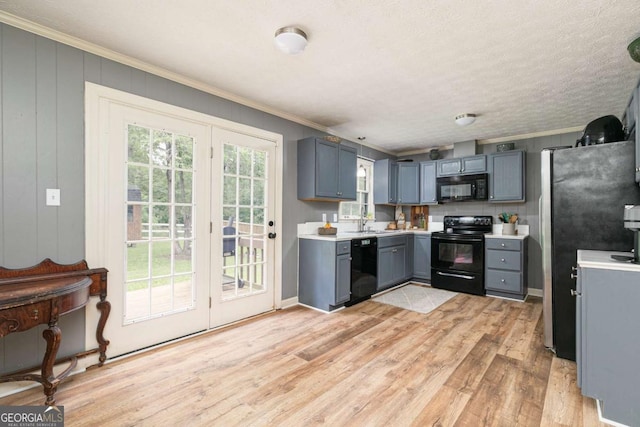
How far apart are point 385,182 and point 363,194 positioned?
1.48 feet

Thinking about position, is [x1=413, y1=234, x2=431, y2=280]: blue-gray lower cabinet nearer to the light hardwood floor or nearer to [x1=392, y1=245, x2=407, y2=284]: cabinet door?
[x1=392, y1=245, x2=407, y2=284]: cabinet door

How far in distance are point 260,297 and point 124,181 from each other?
6.15 feet

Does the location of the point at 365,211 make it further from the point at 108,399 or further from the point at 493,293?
the point at 108,399

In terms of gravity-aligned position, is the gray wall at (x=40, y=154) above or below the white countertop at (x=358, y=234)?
above

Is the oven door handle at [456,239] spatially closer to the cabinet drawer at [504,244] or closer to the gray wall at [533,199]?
the cabinet drawer at [504,244]

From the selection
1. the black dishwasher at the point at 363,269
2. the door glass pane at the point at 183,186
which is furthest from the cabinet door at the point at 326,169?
the door glass pane at the point at 183,186

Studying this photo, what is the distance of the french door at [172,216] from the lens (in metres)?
2.38

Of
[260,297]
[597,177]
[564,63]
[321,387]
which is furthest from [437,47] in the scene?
[260,297]

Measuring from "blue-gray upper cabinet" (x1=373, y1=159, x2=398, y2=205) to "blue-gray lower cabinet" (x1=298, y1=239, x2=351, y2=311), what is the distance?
1.93 metres

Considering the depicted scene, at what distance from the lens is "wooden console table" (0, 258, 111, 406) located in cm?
163

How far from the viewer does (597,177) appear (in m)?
2.37

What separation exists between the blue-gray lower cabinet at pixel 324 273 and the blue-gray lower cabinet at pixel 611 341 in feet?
7.37

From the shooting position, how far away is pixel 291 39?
2.06m

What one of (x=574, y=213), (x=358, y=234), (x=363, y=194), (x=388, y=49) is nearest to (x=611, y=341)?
(x=574, y=213)
